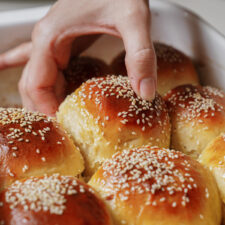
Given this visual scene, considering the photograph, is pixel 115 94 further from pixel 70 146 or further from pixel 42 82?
pixel 42 82

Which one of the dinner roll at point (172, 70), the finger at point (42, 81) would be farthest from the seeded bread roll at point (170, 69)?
the finger at point (42, 81)

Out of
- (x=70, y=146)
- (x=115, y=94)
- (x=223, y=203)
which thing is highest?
→ (x=115, y=94)

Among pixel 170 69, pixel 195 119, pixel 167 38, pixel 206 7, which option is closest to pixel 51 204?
pixel 195 119

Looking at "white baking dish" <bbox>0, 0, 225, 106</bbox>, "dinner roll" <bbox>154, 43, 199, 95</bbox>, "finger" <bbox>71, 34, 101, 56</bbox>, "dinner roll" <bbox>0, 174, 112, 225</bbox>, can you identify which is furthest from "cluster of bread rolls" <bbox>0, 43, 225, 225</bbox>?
"finger" <bbox>71, 34, 101, 56</bbox>

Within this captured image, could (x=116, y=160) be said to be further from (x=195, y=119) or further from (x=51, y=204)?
(x=195, y=119)

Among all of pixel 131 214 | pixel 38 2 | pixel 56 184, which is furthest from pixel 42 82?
pixel 38 2

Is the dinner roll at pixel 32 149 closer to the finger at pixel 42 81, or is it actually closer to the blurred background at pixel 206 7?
the finger at pixel 42 81
